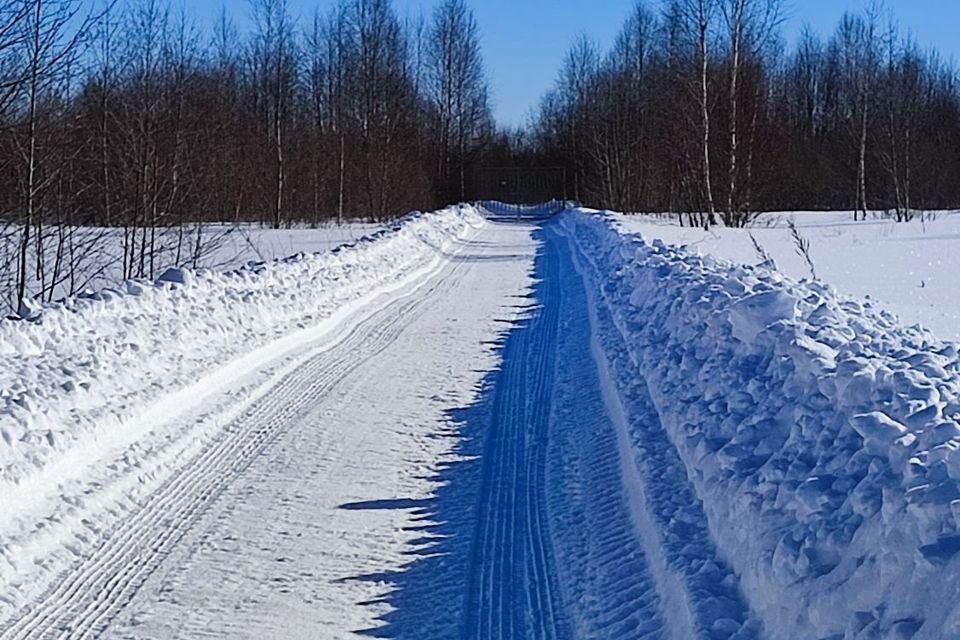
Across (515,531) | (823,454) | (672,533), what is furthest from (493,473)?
(823,454)

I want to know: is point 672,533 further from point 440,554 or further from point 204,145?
point 204,145

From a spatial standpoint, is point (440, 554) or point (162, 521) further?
point (162, 521)

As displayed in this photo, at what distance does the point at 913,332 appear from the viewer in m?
7.44

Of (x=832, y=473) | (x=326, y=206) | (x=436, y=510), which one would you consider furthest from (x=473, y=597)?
(x=326, y=206)

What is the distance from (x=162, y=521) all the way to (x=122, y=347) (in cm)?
340

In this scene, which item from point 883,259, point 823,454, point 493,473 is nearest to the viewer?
point 823,454

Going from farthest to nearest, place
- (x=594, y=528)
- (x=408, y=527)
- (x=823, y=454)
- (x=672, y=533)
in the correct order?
(x=408, y=527)
(x=594, y=528)
(x=672, y=533)
(x=823, y=454)

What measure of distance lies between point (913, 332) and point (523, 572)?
3483 millimetres

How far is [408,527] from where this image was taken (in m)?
6.32

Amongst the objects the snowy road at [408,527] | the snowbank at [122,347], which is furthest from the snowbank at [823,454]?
the snowbank at [122,347]

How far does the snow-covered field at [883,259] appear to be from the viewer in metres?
11.5

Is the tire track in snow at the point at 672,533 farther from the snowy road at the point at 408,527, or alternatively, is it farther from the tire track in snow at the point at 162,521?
the tire track in snow at the point at 162,521

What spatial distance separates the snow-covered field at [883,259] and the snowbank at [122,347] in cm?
636

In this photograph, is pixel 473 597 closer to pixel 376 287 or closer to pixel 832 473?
pixel 832 473
